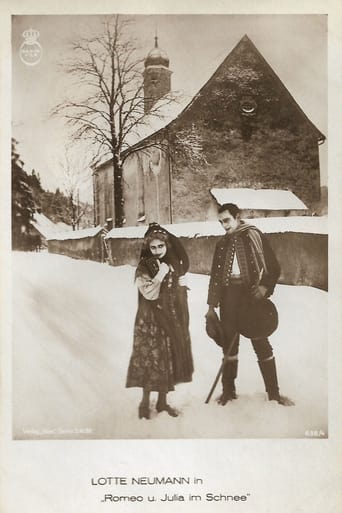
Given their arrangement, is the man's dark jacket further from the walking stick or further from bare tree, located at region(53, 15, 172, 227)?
bare tree, located at region(53, 15, 172, 227)

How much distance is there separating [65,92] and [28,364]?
123 centimetres

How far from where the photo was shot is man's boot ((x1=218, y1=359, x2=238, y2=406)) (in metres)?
2.41

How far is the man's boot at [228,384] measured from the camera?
7.91ft

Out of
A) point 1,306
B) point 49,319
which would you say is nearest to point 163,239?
point 49,319

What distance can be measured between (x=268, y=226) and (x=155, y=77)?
83cm

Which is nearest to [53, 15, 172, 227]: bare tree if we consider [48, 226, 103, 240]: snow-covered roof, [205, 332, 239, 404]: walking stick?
A: [48, 226, 103, 240]: snow-covered roof

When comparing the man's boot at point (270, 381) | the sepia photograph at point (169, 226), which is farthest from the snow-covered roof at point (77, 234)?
the man's boot at point (270, 381)

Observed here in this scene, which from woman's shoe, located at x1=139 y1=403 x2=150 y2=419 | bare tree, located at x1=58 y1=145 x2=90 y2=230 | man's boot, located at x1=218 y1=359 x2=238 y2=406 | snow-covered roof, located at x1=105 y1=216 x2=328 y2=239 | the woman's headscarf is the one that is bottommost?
woman's shoe, located at x1=139 y1=403 x2=150 y2=419

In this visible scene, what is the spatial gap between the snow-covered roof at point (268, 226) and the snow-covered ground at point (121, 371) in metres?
0.20

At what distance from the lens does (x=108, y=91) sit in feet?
8.18

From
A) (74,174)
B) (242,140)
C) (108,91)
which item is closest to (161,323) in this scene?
(74,174)

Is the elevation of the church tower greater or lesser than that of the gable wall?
greater

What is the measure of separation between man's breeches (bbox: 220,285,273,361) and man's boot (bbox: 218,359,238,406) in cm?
6

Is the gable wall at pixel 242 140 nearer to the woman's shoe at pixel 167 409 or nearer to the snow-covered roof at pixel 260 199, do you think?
the snow-covered roof at pixel 260 199
